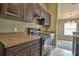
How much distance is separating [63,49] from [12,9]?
0.97 metres

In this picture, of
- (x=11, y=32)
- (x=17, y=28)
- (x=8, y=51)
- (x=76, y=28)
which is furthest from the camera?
(x=17, y=28)

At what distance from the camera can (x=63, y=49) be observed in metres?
1.84

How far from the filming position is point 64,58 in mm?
1836

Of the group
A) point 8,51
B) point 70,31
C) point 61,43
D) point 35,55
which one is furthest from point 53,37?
point 8,51

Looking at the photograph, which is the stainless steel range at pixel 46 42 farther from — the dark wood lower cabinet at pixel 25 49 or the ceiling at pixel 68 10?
the ceiling at pixel 68 10

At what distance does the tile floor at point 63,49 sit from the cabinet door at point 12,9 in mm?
786

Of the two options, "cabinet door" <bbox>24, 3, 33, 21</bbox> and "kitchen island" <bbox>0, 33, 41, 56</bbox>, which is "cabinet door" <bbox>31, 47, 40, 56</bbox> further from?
"cabinet door" <bbox>24, 3, 33, 21</bbox>

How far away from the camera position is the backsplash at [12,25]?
1852mm

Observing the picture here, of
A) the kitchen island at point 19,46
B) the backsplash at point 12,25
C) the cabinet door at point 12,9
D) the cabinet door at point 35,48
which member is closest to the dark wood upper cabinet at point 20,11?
the cabinet door at point 12,9

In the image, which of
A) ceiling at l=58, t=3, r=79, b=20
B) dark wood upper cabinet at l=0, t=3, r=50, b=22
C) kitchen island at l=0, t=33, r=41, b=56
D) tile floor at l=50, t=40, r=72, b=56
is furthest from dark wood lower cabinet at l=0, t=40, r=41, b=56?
ceiling at l=58, t=3, r=79, b=20

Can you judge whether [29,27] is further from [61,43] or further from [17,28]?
[61,43]

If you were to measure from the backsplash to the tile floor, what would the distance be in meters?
0.70

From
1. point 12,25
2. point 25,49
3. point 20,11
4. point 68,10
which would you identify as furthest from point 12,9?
point 68,10

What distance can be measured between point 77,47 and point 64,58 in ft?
0.90
